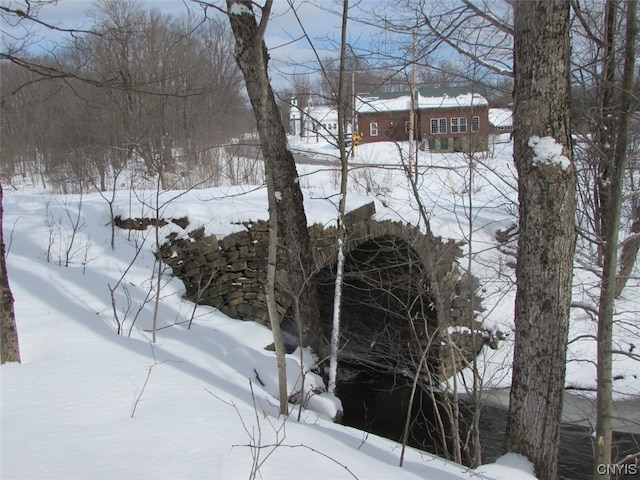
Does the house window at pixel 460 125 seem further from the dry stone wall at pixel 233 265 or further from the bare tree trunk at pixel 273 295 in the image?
the bare tree trunk at pixel 273 295

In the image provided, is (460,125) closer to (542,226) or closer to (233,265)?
(233,265)

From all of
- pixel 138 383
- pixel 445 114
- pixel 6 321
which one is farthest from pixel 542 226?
pixel 445 114

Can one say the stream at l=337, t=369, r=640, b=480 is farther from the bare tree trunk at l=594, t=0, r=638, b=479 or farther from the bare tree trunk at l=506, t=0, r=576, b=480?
the bare tree trunk at l=506, t=0, r=576, b=480

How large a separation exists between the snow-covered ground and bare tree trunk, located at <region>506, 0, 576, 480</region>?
381 millimetres

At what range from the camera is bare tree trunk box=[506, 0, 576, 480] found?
3.42m

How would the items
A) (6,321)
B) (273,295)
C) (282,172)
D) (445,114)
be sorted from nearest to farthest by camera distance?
1. (6,321)
2. (273,295)
3. (282,172)
4. (445,114)

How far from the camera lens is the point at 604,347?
452 cm

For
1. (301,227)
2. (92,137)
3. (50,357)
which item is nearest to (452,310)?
(301,227)

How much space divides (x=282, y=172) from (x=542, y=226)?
3087 mm

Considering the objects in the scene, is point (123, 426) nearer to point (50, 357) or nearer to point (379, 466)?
point (50, 357)

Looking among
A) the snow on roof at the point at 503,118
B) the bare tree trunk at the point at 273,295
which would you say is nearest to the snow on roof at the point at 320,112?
the snow on roof at the point at 503,118

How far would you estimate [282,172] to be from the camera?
5.89 meters

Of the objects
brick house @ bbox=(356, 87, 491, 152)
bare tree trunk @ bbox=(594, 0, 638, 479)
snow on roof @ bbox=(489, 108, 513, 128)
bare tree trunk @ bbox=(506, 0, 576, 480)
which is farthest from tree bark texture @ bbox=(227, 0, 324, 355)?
bare tree trunk @ bbox=(594, 0, 638, 479)

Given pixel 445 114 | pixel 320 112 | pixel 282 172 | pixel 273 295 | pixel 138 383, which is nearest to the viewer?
pixel 138 383
